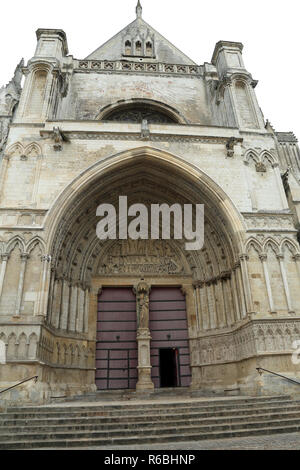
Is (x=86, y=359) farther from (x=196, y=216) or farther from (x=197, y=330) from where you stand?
(x=196, y=216)

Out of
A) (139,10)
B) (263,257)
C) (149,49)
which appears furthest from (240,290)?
(139,10)

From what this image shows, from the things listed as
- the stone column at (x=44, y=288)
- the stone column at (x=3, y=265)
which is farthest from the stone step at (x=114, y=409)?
the stone column at (x=3, y=265)

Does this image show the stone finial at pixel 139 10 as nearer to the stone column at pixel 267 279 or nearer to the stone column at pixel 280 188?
the stone column at pixel 280 188

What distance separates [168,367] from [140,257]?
3.33 m

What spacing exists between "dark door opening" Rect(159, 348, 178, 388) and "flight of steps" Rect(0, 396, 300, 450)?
358 centimetres

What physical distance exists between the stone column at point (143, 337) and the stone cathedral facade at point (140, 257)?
0.03 meters

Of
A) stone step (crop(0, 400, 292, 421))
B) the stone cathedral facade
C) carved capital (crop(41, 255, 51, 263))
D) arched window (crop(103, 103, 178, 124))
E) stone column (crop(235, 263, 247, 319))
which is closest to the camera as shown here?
stone step (crop(0, 400, 292, 421))

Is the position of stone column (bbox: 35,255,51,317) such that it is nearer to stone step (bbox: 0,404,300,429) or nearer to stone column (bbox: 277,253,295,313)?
stone step (bbox: 0,404,300,429)

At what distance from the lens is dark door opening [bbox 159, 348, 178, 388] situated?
9.01 m

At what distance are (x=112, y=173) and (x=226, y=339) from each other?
216 inches

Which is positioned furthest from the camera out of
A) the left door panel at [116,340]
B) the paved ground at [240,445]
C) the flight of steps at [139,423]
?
the left door panel at [116,340]

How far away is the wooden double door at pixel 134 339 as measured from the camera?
29.0 ft
